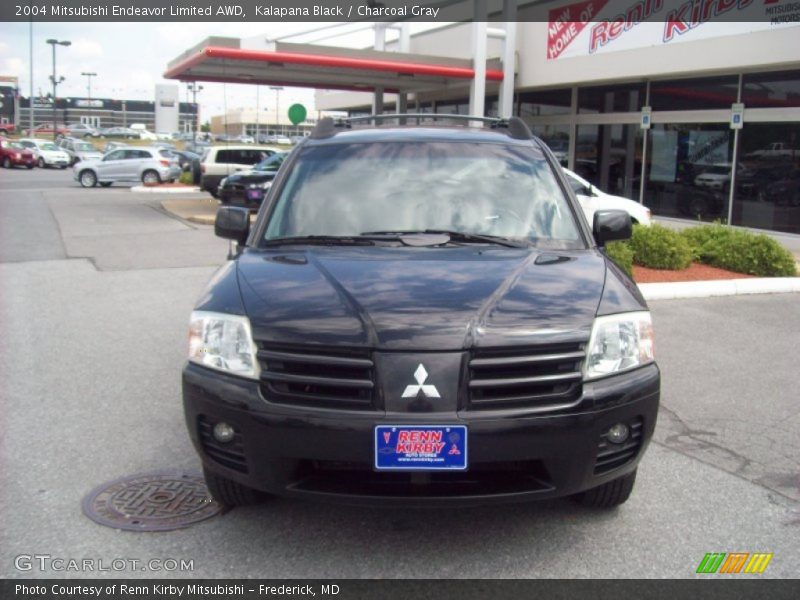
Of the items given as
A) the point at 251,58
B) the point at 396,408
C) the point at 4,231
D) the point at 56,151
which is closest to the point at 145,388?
the point at 396,408

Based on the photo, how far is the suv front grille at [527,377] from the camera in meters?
3.14

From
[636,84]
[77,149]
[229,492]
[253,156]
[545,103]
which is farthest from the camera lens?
[77,149]

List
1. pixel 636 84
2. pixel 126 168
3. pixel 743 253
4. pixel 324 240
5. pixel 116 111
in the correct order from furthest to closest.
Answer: pixel 116 111, pixel 126 168, pixel 636 84, pixel 743 253, pixel 324 240

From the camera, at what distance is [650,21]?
56.9ft

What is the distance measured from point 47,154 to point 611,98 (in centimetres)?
3895

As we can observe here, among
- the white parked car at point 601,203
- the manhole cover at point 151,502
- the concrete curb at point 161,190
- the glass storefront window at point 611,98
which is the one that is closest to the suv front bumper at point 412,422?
the manhole cover at point 151,502

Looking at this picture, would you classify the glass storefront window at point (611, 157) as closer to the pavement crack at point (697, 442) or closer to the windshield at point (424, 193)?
the pavement crack at point (697, 442)

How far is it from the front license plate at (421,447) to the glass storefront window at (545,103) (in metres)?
20.1

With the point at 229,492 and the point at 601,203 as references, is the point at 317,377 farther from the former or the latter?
the point at 601,203

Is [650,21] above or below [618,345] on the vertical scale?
above

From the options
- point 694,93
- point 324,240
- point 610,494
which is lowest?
point 610,494

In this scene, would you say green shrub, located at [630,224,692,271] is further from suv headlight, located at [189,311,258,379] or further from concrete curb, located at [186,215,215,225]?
concrete curb, located at [186,215,215,225]

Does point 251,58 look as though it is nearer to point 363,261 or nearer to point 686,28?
point 686,28

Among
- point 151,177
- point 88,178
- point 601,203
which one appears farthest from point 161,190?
point 601,203
